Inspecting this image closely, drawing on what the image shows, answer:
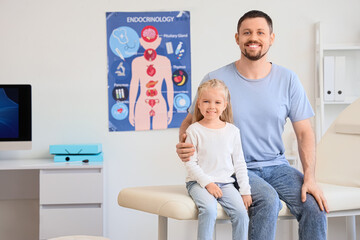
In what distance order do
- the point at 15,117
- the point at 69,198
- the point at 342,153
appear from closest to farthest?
the point at 342,153, the point at 69,198, the point at 15,117

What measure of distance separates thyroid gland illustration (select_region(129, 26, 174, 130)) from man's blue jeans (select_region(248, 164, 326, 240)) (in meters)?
1.34

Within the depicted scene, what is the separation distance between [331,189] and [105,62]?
1.70 meters

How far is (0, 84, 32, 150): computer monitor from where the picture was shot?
2.84 meters

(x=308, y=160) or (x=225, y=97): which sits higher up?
(x=225, y=97)

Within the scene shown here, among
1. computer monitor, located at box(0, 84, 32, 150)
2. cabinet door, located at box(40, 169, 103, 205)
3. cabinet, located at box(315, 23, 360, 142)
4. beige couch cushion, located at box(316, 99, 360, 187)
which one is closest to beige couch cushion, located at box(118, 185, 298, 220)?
beige couch cushion, located at box(316, 99, 360, 187)

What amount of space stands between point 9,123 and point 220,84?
4.96 feet

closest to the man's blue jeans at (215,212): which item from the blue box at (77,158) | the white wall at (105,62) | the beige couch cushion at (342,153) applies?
the beige couch cushion at (342,153)

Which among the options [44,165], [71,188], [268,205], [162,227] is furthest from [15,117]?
[268,205]

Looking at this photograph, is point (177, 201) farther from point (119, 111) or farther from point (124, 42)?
point (124, 42)

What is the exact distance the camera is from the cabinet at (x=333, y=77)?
3.08 metres

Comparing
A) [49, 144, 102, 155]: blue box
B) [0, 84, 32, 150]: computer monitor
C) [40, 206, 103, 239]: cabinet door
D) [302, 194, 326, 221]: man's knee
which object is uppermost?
[0, 84, 32, 150]: computer monitor

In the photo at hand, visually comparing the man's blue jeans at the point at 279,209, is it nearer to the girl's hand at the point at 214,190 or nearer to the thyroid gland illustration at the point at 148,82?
the girl's hand at the point at 214,190

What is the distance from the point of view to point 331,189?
198 centimetres

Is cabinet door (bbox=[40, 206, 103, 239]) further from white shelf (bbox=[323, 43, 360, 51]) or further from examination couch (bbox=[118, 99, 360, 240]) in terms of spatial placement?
white shelf (bbox=[323, 43, 360, 51])
